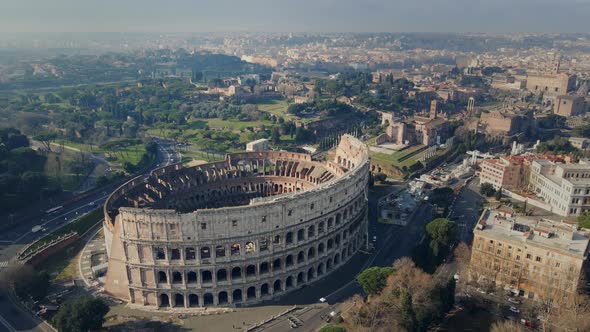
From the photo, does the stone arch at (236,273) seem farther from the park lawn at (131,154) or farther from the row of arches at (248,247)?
the park lawn at (131,154)

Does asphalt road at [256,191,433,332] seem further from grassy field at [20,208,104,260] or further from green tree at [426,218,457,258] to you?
grassy field at [20,208,104,260]

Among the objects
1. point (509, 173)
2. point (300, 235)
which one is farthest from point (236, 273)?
point (509, 173)

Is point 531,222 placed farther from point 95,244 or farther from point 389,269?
point 95,244

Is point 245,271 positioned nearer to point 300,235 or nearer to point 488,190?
point 300,235

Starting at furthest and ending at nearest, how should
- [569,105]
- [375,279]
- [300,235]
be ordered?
[569,105] < [300,235] < [375,279]

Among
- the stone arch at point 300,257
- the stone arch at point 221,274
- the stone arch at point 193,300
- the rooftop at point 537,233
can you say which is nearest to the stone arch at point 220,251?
the stone arch at point 221,274

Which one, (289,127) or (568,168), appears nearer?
(568,168)

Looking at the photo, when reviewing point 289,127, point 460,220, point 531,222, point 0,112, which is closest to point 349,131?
point 289,127
